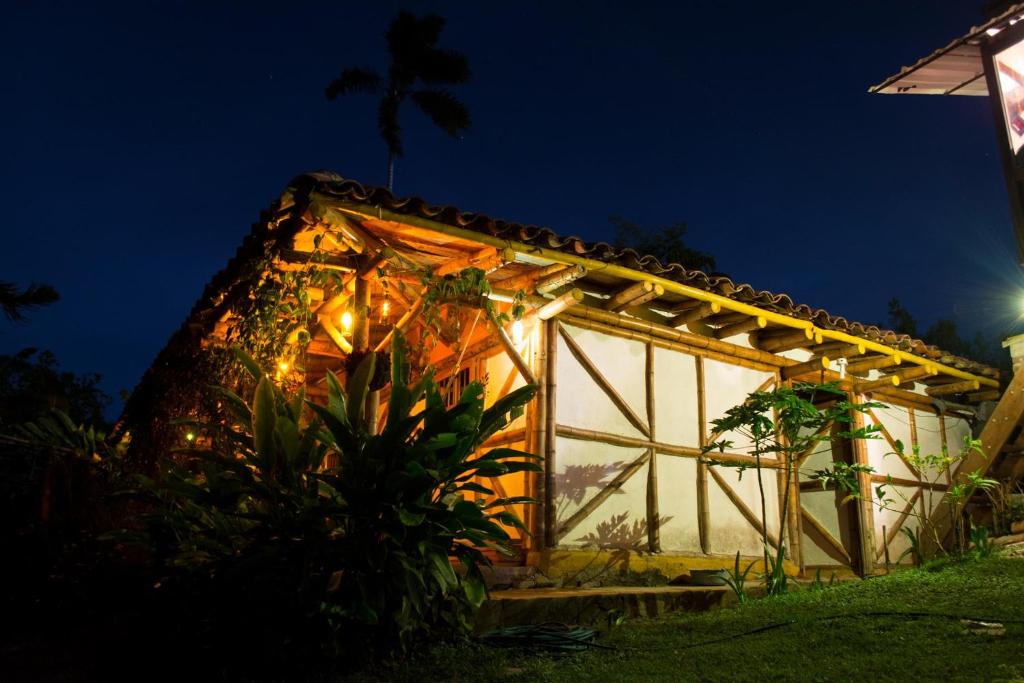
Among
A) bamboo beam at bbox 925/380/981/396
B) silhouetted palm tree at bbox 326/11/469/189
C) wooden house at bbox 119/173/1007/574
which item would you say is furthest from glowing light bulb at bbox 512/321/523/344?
silhouetted palm tree at bbox 326/11/469/189

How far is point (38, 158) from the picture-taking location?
96.8 meters

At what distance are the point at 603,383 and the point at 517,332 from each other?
1023mm

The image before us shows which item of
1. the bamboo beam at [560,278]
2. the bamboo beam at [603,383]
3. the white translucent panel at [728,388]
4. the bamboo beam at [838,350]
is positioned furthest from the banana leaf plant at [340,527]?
the bamboo beam at [838,350]

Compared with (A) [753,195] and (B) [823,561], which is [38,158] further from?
(B) [823,561]

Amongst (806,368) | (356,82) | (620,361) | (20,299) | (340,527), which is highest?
(356,82)

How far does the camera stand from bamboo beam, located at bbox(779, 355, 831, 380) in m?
8.55

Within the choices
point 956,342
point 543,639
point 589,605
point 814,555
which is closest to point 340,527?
point 543,639

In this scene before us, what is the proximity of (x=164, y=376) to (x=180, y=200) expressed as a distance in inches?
4028

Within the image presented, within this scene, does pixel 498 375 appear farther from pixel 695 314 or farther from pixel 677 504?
pixel 677 504

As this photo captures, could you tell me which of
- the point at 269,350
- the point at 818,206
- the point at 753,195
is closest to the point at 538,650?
the point at 269,350

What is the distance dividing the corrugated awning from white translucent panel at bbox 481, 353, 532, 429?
418 centimetres

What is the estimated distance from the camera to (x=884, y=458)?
974 centimetres

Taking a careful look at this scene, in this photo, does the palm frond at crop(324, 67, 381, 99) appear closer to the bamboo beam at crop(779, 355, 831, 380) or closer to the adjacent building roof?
the adjacent building roof

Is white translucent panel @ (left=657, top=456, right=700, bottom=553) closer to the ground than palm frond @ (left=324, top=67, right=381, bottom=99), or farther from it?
closer to the ground
